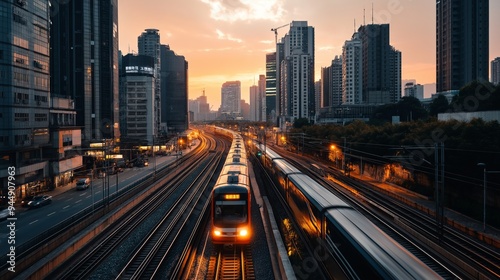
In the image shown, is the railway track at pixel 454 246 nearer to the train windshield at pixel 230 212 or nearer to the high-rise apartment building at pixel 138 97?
the train windshield at pixel 230 212

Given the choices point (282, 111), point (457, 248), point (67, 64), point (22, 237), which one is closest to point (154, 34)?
point (282, 111)

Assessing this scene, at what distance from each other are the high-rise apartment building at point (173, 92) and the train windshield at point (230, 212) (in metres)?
130

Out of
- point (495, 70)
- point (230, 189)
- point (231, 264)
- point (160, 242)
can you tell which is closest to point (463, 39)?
point (230, 189)

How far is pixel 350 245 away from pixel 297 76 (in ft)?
421

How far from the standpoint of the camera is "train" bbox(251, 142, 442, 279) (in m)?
7.46

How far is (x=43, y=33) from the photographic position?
3612 cm

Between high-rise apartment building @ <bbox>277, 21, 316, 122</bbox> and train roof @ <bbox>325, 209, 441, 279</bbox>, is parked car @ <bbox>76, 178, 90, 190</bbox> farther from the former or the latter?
high-rise apartment building @ <bbox>277, 21, 316, 122</bbox>

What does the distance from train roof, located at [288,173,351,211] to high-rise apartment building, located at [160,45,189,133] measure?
128 m

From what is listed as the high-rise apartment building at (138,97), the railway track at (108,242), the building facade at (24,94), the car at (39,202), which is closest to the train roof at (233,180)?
the railway track at (108,242)

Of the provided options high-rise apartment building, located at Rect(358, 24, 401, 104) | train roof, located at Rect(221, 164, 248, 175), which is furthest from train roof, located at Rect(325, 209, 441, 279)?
high-rise apartment building, located at Rect(358, 24, 401, 104)

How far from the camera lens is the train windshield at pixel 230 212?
47.5 feet

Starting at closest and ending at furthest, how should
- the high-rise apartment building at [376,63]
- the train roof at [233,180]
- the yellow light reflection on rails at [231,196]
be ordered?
the yellow light reflection on rails at [231,196] → the train roof at [233,180] → the high-rise apartment building at [376,63]

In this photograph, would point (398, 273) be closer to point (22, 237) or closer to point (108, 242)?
point (108, 242)

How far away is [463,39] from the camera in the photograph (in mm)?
80812
